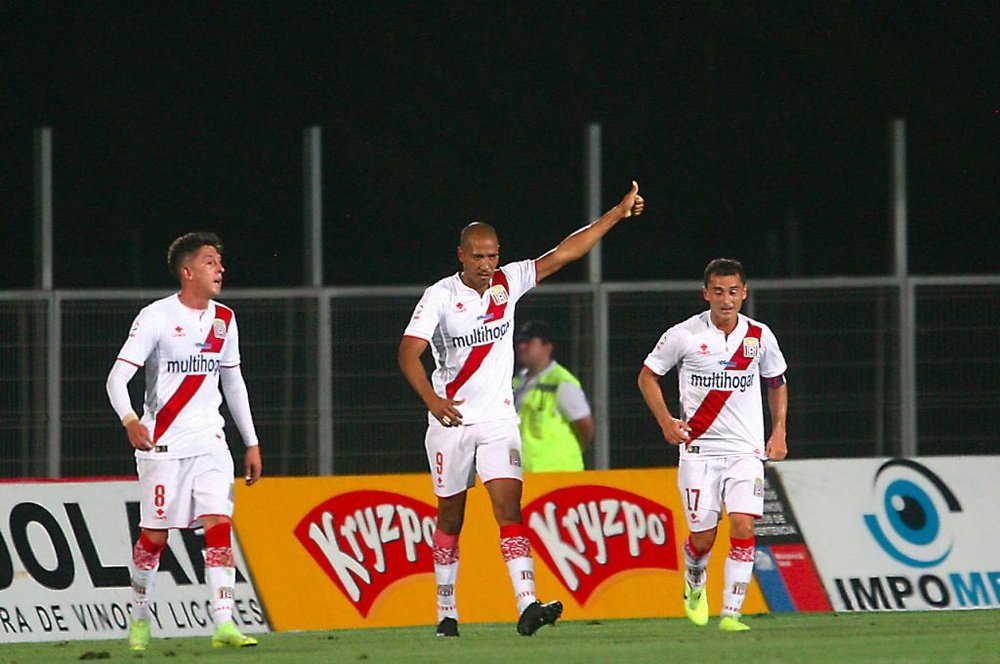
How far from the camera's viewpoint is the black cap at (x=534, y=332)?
15.7 meters

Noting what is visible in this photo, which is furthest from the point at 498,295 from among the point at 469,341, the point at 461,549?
the point at 461,549

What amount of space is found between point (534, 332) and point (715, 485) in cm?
333

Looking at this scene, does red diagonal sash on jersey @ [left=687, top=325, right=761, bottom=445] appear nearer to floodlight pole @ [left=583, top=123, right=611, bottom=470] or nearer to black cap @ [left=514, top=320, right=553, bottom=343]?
black cap @ [left=514, top=320, right=553, bottom=343]

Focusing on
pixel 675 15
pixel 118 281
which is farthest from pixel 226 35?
pixel 675 15

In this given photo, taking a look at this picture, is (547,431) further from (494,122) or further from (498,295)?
(494,122)

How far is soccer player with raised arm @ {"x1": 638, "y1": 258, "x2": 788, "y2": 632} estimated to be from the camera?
493 inches

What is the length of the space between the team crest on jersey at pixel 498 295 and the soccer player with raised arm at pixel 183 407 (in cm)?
141

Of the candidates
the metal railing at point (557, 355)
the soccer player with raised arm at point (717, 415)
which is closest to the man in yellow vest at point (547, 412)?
the metal railing at point (557, 355)

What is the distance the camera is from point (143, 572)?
11.5m

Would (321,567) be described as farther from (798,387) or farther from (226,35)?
(226,35)

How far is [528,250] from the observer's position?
25844 mm

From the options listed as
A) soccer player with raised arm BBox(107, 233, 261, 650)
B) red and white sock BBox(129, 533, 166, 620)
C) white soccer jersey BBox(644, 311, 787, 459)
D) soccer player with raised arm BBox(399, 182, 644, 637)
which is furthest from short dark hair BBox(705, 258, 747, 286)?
red and white sock BBox(129, 533, 166, 620)

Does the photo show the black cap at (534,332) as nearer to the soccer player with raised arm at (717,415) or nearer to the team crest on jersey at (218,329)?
the soccer player with raised arm at (717,415)

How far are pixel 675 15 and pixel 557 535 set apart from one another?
45.5 feet
